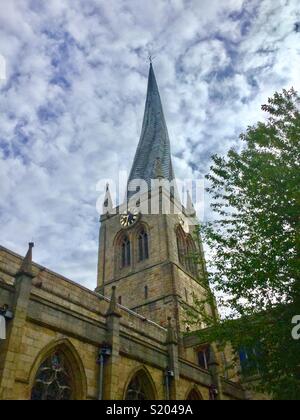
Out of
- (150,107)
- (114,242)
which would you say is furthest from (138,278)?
(150,107)

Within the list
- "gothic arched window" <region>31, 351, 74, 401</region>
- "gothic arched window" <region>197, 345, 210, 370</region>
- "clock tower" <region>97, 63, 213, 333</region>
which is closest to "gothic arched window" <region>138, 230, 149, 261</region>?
"clock tower" <region>97, 63, 213, 333</region>

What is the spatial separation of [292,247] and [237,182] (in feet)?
10.5

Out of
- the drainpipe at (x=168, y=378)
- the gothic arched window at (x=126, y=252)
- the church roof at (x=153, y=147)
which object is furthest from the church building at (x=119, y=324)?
the church roof at (x=153, y=147)

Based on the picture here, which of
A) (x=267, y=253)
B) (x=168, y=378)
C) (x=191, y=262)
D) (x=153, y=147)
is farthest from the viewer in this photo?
(x=153, y=147)

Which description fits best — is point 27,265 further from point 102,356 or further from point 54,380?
point 102,356

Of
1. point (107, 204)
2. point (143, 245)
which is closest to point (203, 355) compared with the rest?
point (143, 245)

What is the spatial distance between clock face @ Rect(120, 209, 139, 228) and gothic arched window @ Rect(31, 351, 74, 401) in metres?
25.3

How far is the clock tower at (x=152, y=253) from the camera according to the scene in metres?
29.2

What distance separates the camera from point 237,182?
12.3 metres

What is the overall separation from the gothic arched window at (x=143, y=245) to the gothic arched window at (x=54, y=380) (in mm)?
21669

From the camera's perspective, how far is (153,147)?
5094 cm

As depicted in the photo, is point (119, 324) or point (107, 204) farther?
point (107, 204)

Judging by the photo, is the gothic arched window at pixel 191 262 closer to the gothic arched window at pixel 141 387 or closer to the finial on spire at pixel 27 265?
the gothic arched window at pixel 141 387

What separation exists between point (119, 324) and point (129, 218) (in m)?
23.7
